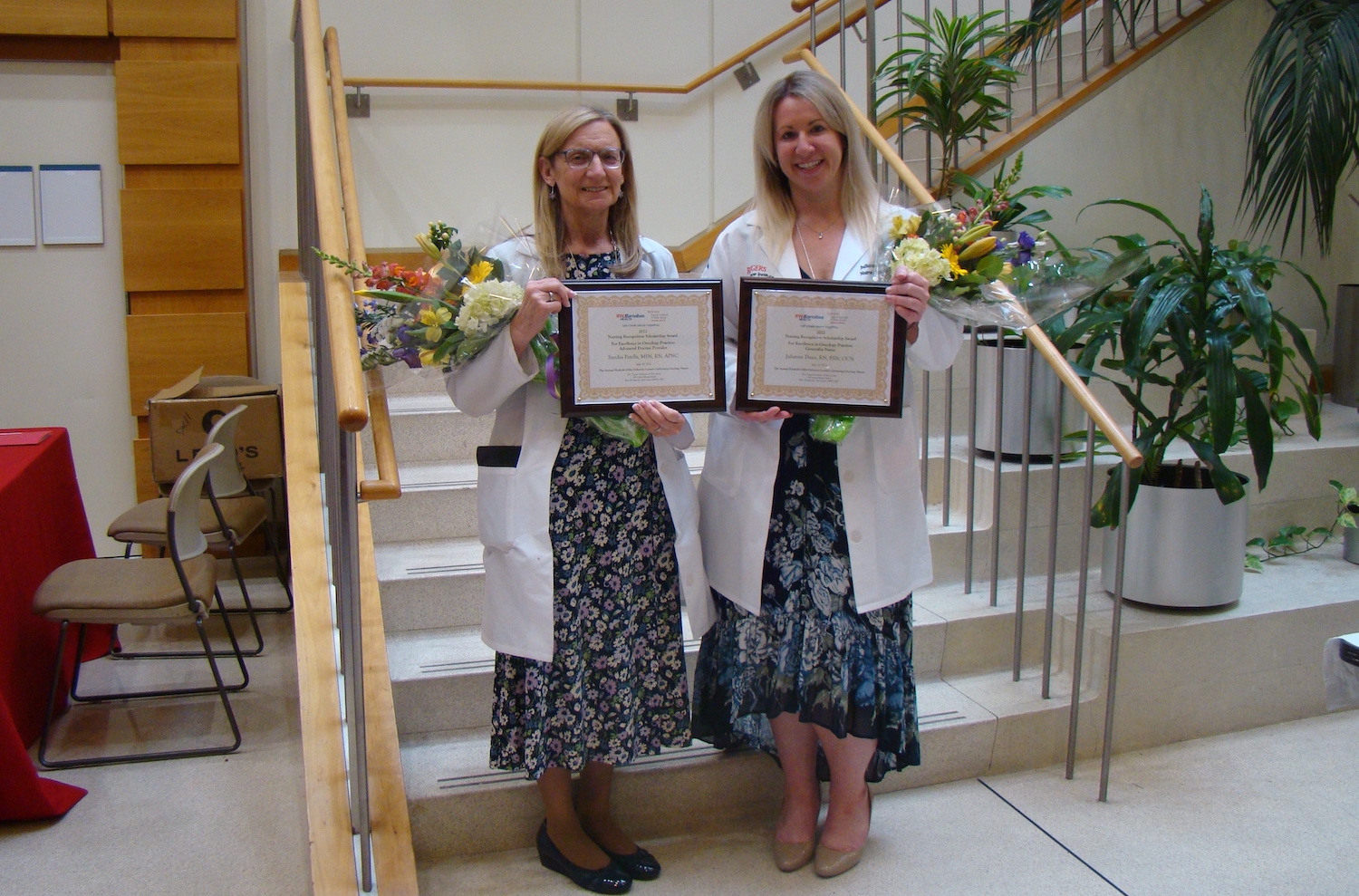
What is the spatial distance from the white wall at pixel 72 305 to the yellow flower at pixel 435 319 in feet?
10.5

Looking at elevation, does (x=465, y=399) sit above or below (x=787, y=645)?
above

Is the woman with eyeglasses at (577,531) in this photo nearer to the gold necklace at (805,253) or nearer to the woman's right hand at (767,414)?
the woman's right hand at (767,414)

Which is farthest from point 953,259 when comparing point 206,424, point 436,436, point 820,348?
point 206,424

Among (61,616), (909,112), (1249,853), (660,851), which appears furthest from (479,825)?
(909,112)

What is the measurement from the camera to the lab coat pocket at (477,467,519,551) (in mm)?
1915

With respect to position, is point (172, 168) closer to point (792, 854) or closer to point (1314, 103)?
point (792, 854)

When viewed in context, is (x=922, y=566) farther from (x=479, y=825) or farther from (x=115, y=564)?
(x=115, y=564)

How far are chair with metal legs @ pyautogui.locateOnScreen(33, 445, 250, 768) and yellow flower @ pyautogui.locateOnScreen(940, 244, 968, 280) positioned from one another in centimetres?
207

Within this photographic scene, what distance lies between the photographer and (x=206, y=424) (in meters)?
3.88

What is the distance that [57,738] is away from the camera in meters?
3.06

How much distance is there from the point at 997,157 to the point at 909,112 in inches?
18.7

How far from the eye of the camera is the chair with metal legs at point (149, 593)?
113 inches

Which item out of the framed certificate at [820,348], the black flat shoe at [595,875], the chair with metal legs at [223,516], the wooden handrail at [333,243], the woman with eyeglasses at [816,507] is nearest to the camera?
the wooden handrail at [333,243]

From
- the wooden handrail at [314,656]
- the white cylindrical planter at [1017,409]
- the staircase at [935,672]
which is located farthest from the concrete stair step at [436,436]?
the white cylindrical planter at [1017,409]
